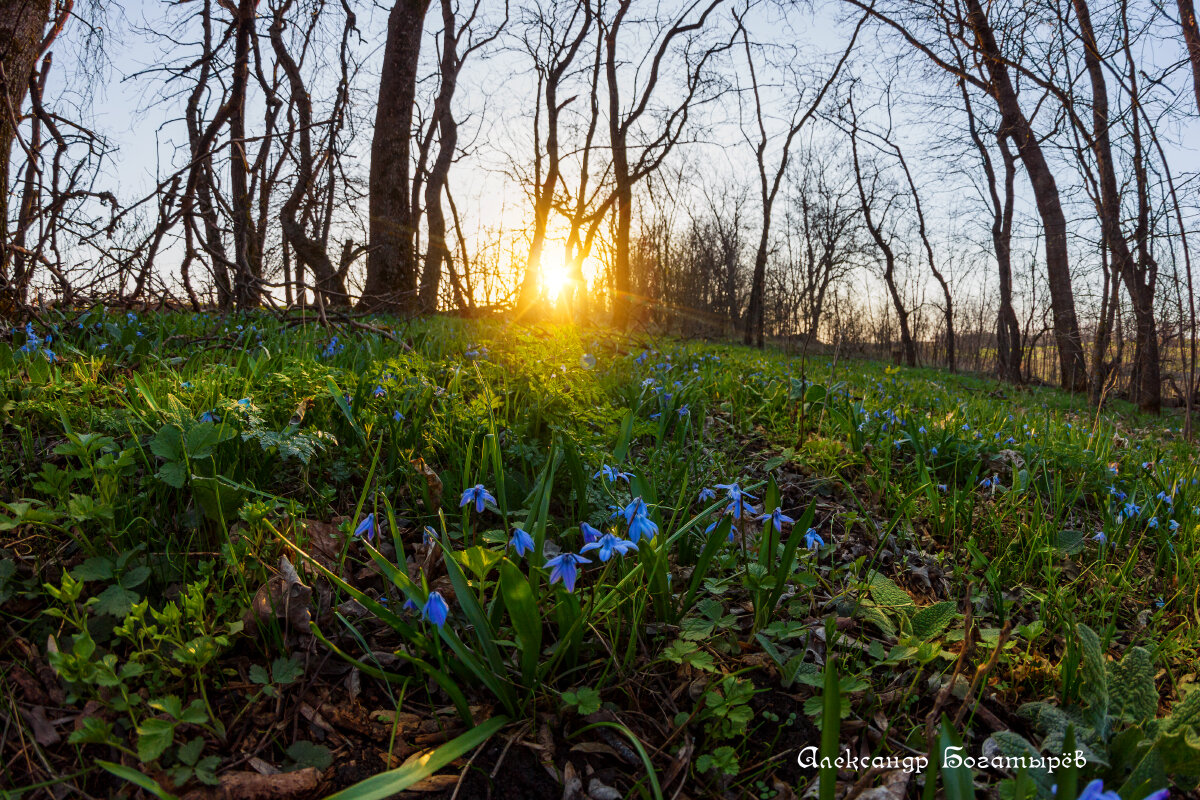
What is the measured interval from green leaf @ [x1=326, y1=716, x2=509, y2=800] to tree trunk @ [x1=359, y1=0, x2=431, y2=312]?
24.4ft

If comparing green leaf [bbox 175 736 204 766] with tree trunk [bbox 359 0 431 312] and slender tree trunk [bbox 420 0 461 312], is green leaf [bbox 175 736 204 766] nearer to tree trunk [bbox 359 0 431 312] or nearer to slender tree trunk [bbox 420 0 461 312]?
tree trunk [bbox 359 0 431 312]

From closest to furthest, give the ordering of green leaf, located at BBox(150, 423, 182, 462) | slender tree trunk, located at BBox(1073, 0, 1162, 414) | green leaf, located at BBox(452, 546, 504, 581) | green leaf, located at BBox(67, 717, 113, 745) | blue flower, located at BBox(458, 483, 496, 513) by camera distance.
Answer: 1. green leaf, located at BBox(67, 717, 113, 745)
2. green leaf, located at BBox(452, 546, 504, 581)
3. blue flower, located at BBox(458, 483, 496, 513)
4. green leaf, located at BBox(150, 423, 182, 462)
5. slender tree trunk, located at BBox(1073, 0, 1162, 414)

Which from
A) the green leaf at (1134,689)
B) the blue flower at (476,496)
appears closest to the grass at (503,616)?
the green leaf at (1134,689)

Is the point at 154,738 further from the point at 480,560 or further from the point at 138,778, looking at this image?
the point at 480,560

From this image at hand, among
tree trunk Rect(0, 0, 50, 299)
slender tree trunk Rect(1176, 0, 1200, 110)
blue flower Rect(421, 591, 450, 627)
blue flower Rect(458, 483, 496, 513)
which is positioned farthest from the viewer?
slender tree trunk Rect(1176, 0, 1200, 110)

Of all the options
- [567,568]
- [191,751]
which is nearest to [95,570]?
[191,751]

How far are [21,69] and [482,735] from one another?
491 centimetres

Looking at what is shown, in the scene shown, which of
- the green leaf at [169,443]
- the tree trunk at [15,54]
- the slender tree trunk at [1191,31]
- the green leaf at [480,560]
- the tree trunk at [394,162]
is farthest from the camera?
the tree trunk at [394,162]

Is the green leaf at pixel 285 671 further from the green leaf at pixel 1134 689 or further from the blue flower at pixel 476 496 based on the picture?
the green leaf at pixel 1134 689

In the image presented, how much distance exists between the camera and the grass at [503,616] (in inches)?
50.2

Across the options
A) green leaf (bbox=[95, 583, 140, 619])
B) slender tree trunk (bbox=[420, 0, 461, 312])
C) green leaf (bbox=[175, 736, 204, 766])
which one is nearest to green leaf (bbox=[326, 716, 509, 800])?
green leaf (bbox=[175, 736, 204, 766])

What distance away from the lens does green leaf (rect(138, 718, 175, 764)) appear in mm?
1134

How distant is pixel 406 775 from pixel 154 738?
53cm

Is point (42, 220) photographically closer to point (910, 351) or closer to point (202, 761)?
point (202, 761)
